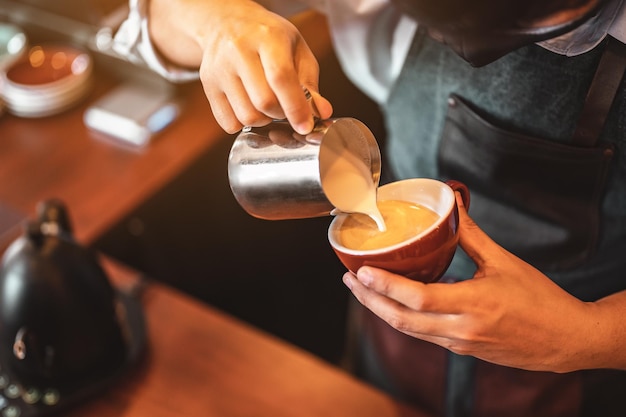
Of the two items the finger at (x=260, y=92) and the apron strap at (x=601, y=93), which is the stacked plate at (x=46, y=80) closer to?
the finger at (x=260, y=92)

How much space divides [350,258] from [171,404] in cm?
55

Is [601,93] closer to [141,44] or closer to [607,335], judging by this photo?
[607,335]

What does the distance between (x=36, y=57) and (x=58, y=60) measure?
0.06 meters

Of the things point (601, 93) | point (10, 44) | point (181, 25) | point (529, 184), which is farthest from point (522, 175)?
point (10, 44)

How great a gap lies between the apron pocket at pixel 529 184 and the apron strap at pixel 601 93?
21 mm

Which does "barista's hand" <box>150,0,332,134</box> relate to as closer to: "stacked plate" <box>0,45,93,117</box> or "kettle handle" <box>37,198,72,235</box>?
"kettle handle" <box>37,198,72,235</box>

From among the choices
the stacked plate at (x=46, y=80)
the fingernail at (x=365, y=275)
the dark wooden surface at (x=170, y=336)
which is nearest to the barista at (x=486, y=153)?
the fingernail at (x=365, y=275)

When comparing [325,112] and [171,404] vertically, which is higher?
[325,112]

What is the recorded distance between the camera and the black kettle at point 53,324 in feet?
3.61

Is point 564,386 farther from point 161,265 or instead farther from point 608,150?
point 161,265

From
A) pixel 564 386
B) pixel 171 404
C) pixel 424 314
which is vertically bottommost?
pixel 171 404

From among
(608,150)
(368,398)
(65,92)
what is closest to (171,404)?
(368,398)

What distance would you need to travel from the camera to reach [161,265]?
1836mm

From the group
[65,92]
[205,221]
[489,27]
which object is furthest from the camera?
[205,221]
